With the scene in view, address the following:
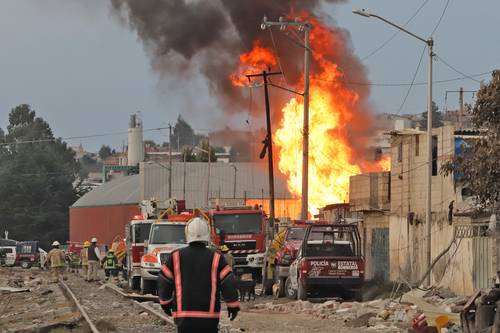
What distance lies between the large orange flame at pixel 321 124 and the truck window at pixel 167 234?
52.6ft

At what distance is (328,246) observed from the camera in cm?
2964

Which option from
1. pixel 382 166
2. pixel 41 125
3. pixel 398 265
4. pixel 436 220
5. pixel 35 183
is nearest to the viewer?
pixel 436 220

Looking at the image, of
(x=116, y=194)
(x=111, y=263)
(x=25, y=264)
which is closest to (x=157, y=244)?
(x=111, y=263)

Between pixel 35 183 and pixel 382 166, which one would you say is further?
pixel 35 183

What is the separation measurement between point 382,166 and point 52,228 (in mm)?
71793

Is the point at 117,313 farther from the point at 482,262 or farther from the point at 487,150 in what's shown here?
the point at 487,150

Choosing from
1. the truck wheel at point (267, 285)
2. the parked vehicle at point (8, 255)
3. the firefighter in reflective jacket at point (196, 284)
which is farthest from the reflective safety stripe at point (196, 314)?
the parked vehicle at point (8, 255)

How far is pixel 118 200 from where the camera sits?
340 feet

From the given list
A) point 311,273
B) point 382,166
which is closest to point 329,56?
point 382,166

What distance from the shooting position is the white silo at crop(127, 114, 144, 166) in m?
138

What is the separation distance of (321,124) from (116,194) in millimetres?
59118

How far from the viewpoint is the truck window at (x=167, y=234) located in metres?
34.0

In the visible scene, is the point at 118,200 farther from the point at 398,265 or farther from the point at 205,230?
the point at 205,230

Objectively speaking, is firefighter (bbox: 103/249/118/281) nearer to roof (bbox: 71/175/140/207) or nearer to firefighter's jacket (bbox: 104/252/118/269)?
firefighter's jacket (bbox: 104/252/118/269)
